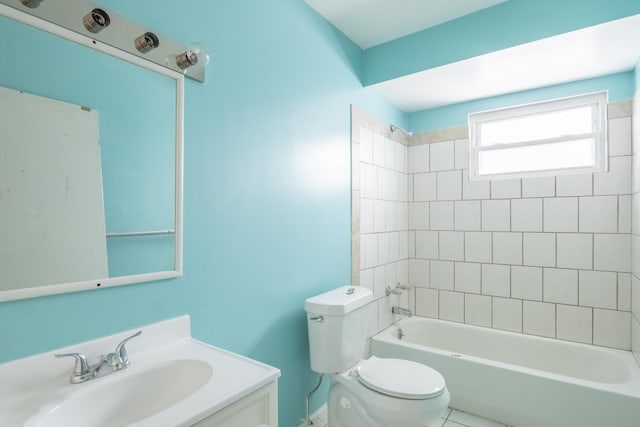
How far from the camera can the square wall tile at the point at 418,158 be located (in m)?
3.06

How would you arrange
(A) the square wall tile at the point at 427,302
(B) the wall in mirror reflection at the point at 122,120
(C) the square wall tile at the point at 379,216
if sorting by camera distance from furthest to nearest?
(A) the square wall tile at the point at 427,302, (C) the square wall tile at the point at 379,216, (B) the wall in mirror reflection at the point at 122,120

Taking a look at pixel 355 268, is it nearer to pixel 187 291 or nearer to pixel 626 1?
pixel 187 291

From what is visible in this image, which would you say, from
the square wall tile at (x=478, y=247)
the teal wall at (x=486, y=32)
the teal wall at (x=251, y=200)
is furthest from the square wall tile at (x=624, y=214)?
the teal wall at (x=251, y=200)

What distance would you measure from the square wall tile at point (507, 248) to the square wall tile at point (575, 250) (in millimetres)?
256

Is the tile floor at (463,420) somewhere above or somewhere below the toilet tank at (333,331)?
below

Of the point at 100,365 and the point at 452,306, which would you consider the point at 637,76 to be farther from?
the point at 100,365

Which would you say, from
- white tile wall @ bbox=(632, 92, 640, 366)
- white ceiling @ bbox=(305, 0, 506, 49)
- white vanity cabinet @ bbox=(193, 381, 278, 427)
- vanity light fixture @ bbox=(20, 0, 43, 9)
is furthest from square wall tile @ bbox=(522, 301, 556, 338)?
vanity light fixture @ bbox=(20, 0, 43, 9)

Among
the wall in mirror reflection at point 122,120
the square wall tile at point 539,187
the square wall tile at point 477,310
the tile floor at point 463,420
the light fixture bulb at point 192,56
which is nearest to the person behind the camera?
the wall in mirror reflection at point 122,120

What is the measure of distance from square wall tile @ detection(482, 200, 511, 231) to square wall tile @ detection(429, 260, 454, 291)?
45 cm

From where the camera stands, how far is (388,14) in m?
2.10

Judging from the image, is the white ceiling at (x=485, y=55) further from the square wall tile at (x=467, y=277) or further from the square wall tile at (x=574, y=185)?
the square wall tile at (x=467, y=277)

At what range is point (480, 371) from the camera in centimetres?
212

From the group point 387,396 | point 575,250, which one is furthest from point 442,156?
point 387,396

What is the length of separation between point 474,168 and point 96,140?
2.72 meters
